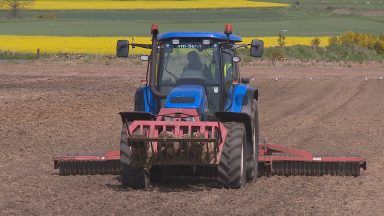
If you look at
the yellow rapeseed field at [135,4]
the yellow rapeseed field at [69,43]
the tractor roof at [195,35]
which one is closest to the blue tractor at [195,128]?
the tractor roof at [195,35]

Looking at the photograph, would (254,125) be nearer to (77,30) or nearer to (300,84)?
(300,84)

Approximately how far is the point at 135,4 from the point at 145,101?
3099 inches

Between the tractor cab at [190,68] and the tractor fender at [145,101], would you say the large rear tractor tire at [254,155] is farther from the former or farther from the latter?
the tractor fender at [145,101]

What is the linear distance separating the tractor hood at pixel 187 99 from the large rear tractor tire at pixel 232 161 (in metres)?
0.52

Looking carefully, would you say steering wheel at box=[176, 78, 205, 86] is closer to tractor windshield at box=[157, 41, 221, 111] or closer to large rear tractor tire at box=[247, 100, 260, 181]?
tractor windshield at box=[157, 41, 221, 111]

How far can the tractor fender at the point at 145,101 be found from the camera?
12.5 meters

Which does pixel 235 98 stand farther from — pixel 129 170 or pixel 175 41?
pixel 129 170

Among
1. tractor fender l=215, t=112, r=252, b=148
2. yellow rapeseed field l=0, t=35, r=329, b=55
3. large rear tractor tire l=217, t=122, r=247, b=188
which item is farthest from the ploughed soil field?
yellow rapeseed field l=0, t=35, r=329, b=55

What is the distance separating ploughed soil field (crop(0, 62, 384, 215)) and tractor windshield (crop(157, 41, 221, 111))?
128cm

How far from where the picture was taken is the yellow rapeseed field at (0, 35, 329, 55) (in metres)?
51.1

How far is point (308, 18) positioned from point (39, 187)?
69859 millimetres

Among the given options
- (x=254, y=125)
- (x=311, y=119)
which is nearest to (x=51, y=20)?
(x=311, y=119)

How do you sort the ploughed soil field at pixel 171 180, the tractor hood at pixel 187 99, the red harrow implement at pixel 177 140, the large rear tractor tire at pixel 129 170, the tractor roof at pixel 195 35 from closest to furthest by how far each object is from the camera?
the ploughed soil field at pixel 171 180
the red harrow implement at pixel 177 140
the large rear tractor tire at pixel 129 170
the tractor hood at pixel 187 99
the tractor roof at pixel 195 35

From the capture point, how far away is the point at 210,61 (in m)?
12.6
